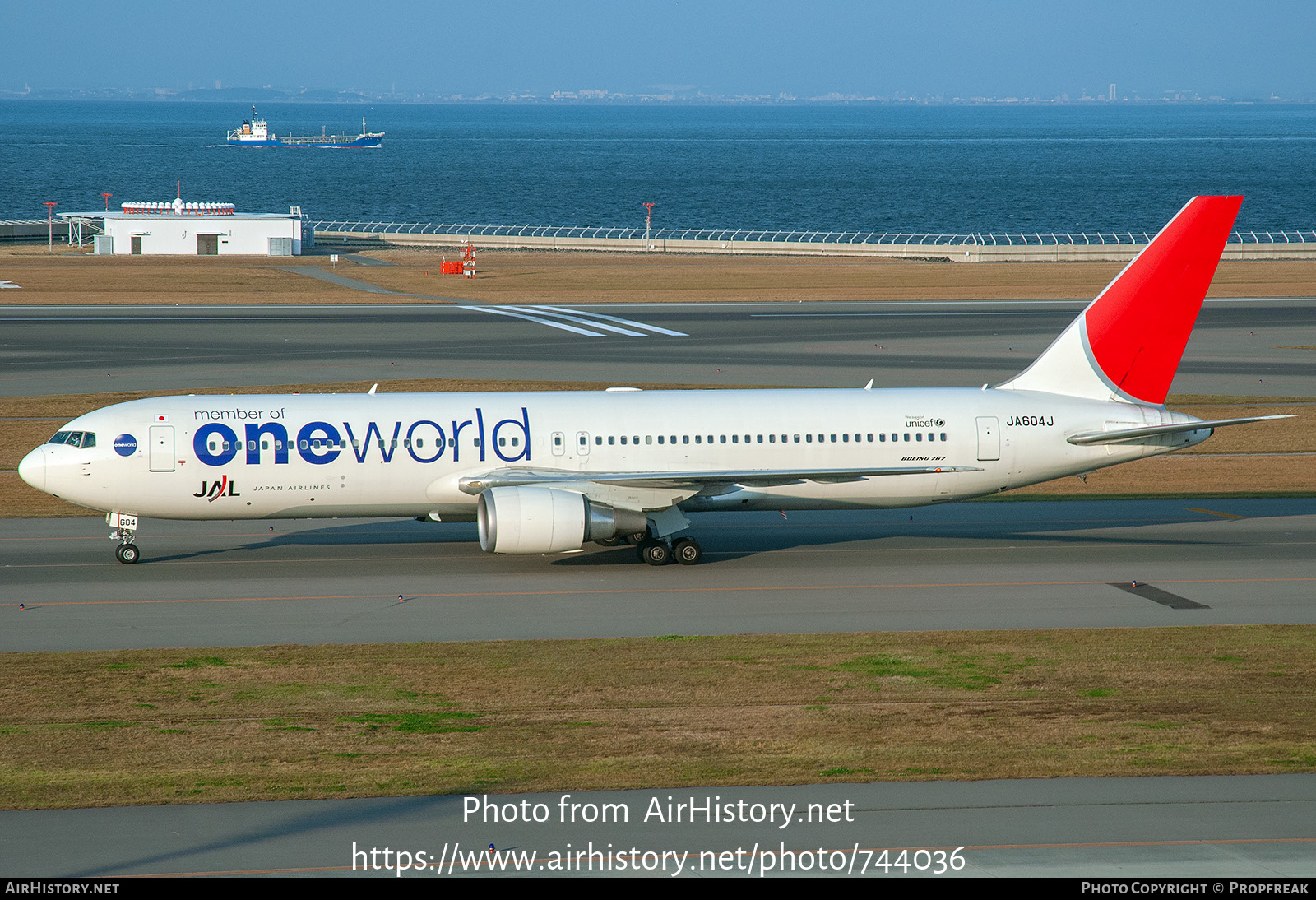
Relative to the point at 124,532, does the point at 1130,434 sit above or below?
above

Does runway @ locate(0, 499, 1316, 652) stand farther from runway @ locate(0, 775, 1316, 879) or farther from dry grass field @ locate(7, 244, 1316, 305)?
dry grass field @ locate(7, 244, 1316, 305)

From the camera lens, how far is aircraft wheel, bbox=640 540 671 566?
32.7 metres

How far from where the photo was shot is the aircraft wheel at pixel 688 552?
107 feet

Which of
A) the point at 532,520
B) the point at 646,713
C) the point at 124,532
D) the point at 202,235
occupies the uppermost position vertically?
the point at 202,235

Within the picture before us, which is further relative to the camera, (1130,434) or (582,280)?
(582,280)

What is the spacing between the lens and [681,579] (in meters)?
31.5

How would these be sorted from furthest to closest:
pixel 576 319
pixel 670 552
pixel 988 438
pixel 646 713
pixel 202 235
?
pixel 202 235 < pixel 576 319 < pixel 988 438 < pixel 670 552 < pixel 646 713

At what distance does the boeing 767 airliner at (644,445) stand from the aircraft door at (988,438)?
4cm

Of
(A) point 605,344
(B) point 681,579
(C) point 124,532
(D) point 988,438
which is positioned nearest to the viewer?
(B) point 681,579

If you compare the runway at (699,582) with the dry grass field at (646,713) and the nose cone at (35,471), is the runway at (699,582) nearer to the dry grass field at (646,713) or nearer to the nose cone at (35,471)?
the dry grass field at (646,713)

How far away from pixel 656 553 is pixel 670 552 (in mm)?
415

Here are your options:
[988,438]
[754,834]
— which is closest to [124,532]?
[754,834]

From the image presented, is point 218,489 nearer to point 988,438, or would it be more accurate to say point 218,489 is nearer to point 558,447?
point 558,447
